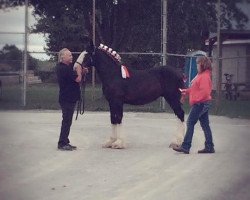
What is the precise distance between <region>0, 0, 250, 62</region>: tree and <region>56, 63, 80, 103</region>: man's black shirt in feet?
42.1

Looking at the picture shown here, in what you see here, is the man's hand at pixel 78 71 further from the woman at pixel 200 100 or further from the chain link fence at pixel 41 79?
the chain link fence at pixel 41 79

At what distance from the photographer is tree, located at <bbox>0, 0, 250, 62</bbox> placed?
23969 millimetres

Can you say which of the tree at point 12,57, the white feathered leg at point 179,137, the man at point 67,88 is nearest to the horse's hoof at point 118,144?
the man at point 67,88

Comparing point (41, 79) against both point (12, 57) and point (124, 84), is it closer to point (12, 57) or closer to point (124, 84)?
point (12, 57)

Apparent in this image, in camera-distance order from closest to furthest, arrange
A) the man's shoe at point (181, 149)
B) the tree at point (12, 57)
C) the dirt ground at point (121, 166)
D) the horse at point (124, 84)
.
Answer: the dirt ground at point (121, 166)
the man's shoe at point (181, 149)
the horse at point (124, 84)
the tree at point (12, 57)

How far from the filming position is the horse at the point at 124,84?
38.5 feet

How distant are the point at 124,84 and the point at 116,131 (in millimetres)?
1031

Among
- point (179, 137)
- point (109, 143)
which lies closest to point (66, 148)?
point (109, 143)

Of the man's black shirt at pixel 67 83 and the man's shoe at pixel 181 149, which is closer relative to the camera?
the man's shoe at pixel 181 149

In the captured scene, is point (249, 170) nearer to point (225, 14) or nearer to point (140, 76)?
point (140, 76)

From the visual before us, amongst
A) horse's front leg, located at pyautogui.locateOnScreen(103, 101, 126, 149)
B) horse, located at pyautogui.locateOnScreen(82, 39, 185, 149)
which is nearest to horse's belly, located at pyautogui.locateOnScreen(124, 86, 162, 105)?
horse, located at pyautogui.locateOnScreen(82, 39, 185, 149)

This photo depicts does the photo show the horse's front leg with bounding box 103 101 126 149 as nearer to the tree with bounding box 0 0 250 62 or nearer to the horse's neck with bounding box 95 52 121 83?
the horse's neck with bounding box 95 52 121 83

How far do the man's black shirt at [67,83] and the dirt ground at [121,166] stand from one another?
1.08m

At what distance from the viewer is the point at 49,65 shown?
22.6 meters
